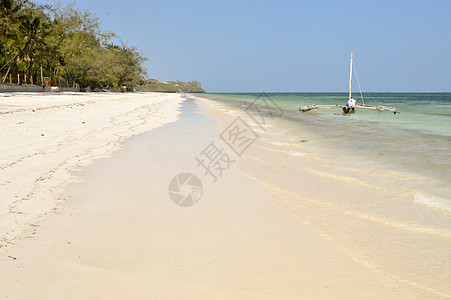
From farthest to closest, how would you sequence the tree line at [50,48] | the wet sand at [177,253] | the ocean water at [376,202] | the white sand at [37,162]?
the tree line at [50,48], the white sand at [37,162], the ocean water at [376,202], the wet sand at [177,253]

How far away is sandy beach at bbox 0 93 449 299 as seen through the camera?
106 inches

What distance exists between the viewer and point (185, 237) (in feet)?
11.9

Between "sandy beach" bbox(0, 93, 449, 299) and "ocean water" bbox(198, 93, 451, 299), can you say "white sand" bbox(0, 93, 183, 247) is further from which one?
"ocean water" bbox(198, 93, 451, 299)

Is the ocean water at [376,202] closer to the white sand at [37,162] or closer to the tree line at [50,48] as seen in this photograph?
the white sand at [37,162]

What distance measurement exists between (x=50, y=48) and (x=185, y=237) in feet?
182

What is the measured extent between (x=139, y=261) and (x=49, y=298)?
0.78m

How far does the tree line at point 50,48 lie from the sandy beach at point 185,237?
38.9m

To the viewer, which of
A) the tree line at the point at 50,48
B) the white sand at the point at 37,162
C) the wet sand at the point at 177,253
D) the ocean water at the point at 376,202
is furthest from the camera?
the tree line at the point at 50,48

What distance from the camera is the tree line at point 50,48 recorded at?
40906mm

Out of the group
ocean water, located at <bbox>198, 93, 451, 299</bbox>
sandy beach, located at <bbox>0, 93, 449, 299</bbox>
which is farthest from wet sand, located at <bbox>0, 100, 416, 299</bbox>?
ocean water, located at <bbox>198, 93, 451, 299</bbox>

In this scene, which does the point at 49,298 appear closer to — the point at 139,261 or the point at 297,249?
the point at 139,261

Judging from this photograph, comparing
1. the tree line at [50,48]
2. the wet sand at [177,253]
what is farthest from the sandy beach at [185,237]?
the tree line at [50,48]

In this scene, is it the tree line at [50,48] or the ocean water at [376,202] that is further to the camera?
the tree line at [50,48]

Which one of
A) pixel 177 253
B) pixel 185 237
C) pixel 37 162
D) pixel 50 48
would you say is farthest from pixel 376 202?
pixel 50 48
